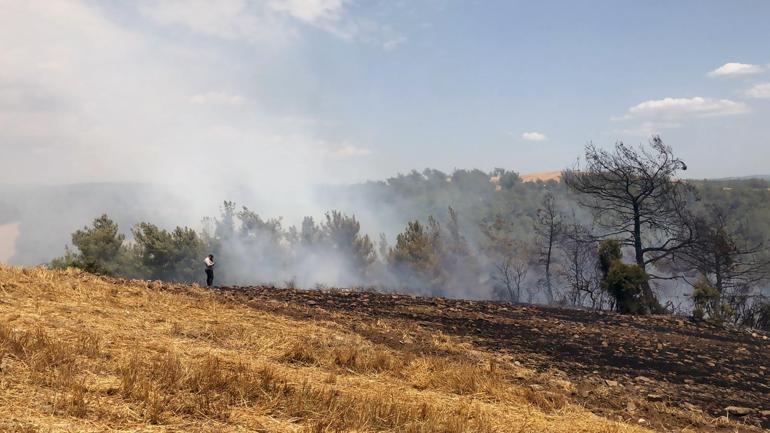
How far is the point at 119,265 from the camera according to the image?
3438 centimetres

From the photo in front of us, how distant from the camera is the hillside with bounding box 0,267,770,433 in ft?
14.8

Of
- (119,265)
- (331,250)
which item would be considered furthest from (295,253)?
(119,265)

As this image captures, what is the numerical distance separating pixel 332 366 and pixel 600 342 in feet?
18.5

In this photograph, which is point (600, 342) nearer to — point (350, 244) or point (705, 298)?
point (705, 298)

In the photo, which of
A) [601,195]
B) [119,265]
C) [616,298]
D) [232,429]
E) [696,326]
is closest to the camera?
[232,429]

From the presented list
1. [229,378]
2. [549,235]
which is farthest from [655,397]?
[549,235]

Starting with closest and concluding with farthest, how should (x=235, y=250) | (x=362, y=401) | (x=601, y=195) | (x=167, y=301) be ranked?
(x=362, y=401) < (x=167, y=301) < (x=601, y=195) < (x=235, y=250)

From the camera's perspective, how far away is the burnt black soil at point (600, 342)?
23.6ft

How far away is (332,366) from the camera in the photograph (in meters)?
6.73

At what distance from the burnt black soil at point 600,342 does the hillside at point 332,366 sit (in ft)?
0.16

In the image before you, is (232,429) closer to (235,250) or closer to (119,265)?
(119,265)

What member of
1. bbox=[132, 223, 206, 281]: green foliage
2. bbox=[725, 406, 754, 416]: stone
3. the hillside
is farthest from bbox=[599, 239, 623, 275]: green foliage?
bbox=[132, 223, 206, 281]: green foliage

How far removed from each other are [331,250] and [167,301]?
44.2 m

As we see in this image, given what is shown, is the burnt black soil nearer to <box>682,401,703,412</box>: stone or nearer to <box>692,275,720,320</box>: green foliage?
<box>682,401,703,412</box>: stone
